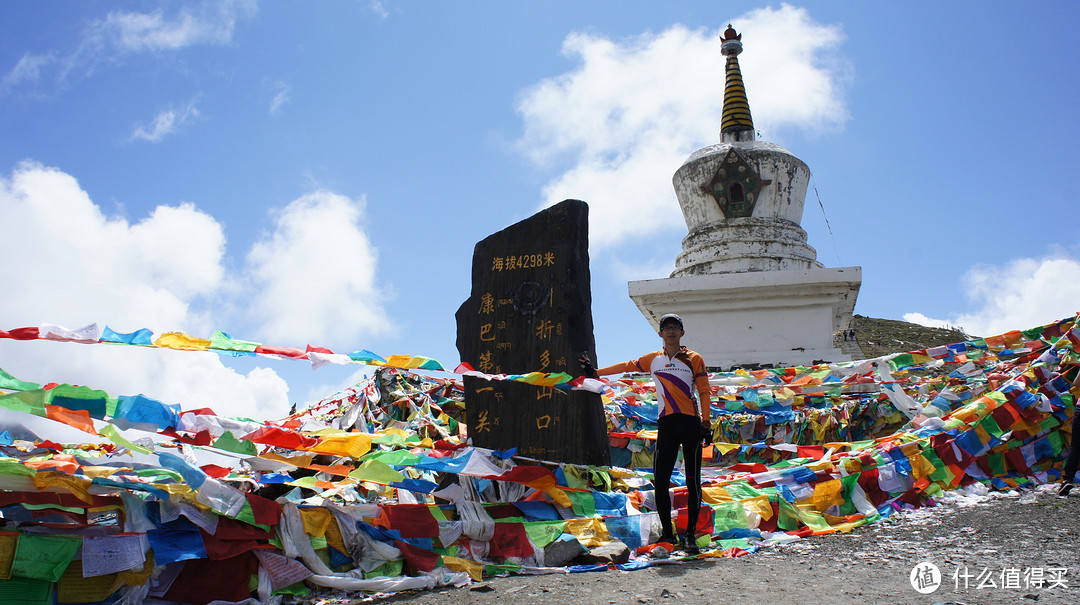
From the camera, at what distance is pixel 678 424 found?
179 inches

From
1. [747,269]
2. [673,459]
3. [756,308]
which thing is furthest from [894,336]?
[673,459]

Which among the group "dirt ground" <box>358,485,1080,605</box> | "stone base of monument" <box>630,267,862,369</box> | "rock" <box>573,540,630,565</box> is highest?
"stone base of monument" <box>630,267,862,369</box>

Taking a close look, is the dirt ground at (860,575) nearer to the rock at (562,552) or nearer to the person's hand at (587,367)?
the rock at (562,552)

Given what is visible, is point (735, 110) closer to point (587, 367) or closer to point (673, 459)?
point (587, 367)

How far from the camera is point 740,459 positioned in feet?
26.0

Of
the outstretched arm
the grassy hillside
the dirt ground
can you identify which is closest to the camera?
the dirt ground

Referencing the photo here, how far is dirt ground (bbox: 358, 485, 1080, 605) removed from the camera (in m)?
3.32

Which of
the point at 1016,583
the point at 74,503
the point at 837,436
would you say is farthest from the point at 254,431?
the point at 837,436

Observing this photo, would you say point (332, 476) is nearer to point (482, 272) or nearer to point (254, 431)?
point (254, 431)

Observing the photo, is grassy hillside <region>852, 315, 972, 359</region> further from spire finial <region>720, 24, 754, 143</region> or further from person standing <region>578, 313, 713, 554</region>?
person standing <region>578, 313, 713, 554</region>

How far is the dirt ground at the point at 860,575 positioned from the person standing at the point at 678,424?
456 millimetres

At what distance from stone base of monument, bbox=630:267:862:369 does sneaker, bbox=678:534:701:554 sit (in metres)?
8.45

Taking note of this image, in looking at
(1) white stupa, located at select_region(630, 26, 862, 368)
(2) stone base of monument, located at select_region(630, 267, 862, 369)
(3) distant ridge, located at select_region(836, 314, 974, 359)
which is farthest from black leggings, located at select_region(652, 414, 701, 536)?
(3) distant ridge, located at select_region(836, 314, 974, 359)

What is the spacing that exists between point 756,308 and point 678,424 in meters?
9.34
